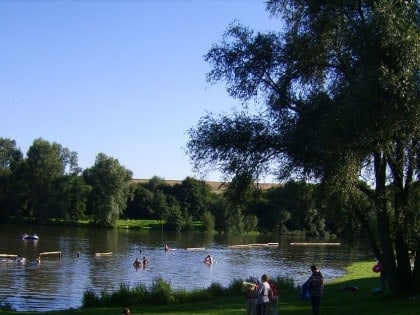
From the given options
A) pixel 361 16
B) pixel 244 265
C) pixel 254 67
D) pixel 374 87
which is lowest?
pixel 244 265

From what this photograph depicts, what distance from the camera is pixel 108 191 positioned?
107m

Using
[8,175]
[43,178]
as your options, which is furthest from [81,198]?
[8,175]

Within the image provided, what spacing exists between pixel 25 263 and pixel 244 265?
20.5 m

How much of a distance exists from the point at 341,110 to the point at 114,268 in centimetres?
3497

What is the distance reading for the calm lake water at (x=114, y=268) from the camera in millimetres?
33125

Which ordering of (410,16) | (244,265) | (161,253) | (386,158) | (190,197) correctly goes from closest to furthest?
(410,16), (386,158), (244,265), (161,253), (190,197)

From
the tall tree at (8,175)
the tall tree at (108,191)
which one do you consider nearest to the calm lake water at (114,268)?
the tall tree at (108,191)

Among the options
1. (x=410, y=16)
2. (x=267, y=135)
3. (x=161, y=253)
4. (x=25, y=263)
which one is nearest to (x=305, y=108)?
(x=267, y=135)

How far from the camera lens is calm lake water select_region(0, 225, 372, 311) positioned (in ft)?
109

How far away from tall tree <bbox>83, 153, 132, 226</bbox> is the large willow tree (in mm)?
88270

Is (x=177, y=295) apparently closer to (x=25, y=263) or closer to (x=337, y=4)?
(x=337, y=4)

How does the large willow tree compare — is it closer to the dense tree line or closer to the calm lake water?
the calm lake water

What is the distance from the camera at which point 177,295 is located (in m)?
25.9

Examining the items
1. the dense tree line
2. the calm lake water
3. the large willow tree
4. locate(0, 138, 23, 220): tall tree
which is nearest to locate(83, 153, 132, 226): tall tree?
the dense tree line
